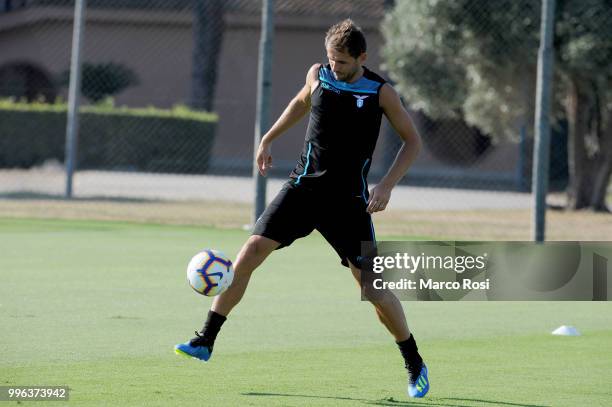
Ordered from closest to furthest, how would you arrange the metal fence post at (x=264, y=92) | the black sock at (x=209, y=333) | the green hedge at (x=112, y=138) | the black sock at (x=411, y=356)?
1. the black sock at (x=411, y=356)
2. the black sock at (x=209, y=333)
3. the metal fence post at (x=264, y=92)
4. the green hedge at (x=112, y=138)

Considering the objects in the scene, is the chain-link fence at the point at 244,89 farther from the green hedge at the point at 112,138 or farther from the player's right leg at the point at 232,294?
the player's right leg at the point at 232,294

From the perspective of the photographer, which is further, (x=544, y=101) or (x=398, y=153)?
(x=544, y=101)

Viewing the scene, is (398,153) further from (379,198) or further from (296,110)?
(296,110)

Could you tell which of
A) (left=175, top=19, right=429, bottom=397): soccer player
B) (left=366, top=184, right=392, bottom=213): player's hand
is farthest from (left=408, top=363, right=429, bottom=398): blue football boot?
(left=366, top=184, right=392, bottom=213): player's hand

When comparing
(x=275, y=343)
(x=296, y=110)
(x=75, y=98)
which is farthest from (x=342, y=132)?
(x=75, y=98)

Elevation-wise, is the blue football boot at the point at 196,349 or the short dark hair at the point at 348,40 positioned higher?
the short dark hair at the point at 348,40

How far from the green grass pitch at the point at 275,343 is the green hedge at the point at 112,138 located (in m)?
18.9

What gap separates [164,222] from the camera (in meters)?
19.6

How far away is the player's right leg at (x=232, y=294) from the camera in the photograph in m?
7.59

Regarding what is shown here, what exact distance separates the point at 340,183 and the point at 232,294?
0.91 meters

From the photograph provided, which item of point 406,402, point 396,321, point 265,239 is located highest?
point 265,239

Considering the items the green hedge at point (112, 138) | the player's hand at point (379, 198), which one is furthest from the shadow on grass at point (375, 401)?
the green hedge at point (112, 138)

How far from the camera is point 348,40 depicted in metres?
7.27

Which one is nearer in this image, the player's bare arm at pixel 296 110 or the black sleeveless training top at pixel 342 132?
the black sleeveless training top at pixel 342 132
